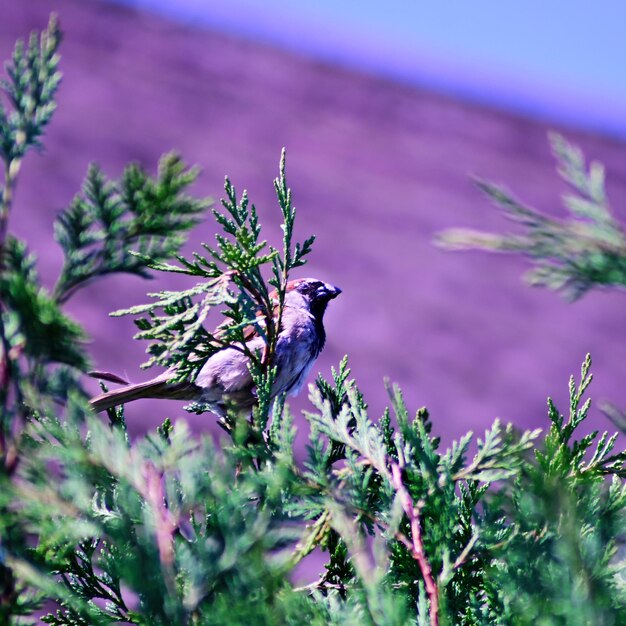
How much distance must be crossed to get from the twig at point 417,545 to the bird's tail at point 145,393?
0.54 meters

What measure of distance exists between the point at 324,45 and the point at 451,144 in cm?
164

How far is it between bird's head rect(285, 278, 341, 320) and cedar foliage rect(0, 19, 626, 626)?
1.05 meters

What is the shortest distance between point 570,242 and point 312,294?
1.52 meters

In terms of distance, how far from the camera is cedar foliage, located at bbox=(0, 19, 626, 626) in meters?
1.08

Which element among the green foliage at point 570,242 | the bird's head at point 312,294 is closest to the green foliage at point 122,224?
the green foliage at point 570,242

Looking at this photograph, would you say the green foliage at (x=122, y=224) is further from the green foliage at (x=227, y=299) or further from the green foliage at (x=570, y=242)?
the green foliage at (x=570, y=242)

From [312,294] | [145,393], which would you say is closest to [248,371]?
[145,393]

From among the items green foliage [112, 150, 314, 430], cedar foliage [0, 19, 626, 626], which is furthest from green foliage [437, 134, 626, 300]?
green foliage [112, 150, 314, 430]

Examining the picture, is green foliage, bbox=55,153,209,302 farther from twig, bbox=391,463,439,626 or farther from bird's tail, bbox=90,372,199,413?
twig, bbox=391,463,439,626

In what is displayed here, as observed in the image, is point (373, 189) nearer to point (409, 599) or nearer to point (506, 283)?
point (506, 283)

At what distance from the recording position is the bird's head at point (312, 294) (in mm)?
2672

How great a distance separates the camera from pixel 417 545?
1.24 meters

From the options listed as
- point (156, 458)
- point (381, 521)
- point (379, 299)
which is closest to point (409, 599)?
point (381, 521)

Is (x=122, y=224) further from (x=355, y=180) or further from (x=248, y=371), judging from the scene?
(x=355, y=180)
